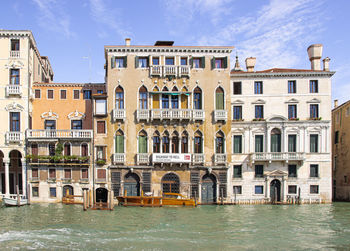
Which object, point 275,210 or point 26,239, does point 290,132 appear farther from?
point 26,239

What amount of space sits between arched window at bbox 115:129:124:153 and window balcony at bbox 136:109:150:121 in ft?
6.51

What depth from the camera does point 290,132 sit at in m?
29.9

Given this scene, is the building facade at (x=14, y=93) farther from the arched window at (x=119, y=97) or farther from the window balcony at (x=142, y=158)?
the window balcony at (x=142, y=158)

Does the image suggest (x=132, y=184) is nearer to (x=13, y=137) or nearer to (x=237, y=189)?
(x=237, y=189)

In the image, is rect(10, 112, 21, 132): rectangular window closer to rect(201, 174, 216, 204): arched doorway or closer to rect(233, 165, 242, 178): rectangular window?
rect(201, 174, 216, 204): arched doorway

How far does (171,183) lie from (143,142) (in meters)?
4.18

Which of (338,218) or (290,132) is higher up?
(290,132)

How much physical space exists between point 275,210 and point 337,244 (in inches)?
354

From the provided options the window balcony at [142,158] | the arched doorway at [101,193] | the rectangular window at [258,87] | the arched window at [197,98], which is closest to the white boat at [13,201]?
the arched doorway at [101,193]

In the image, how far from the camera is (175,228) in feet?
65.6

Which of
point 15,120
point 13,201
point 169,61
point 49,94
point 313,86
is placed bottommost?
point 13,201

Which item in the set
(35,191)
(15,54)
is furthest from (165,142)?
(15,54)

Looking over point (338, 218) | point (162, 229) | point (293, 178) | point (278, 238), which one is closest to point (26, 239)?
point (162, 229)

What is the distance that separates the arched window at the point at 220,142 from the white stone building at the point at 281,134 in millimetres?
1016
